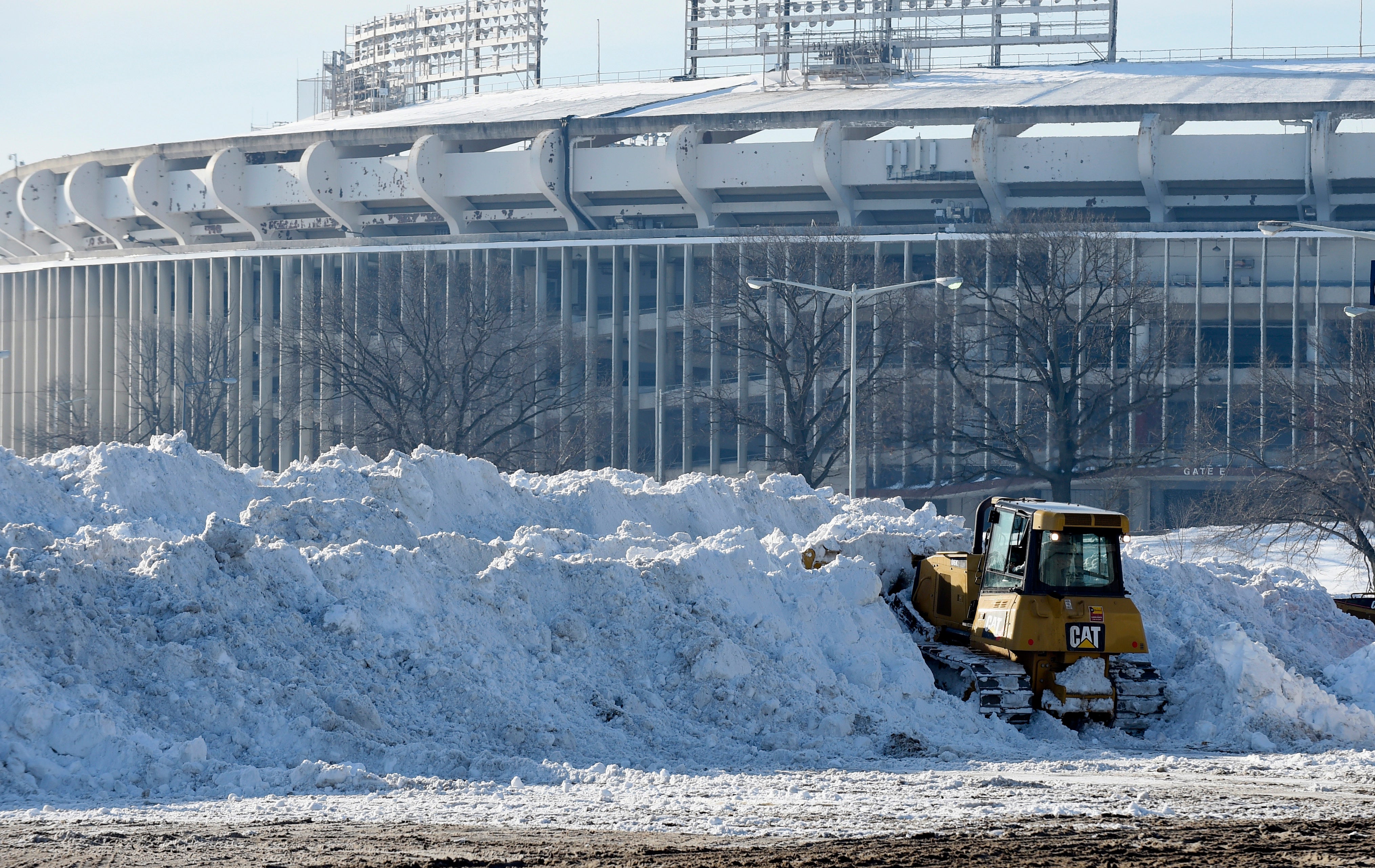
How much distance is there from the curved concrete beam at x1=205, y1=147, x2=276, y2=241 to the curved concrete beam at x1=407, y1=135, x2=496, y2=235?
25.6 feet

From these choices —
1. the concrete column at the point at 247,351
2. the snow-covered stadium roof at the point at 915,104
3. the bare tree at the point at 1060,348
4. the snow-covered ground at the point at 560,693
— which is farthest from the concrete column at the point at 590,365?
the snow-covered ground at the point at 560,693

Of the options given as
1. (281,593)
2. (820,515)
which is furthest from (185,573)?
(820,515)

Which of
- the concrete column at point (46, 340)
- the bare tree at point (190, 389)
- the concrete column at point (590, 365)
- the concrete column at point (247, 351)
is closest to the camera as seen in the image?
the concrete column at point (590, 365)

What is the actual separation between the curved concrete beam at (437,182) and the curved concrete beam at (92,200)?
53.8 feet

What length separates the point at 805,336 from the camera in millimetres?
44531

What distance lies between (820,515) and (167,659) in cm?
1457

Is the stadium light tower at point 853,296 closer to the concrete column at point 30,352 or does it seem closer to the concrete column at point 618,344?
the concrete column at point 618,344

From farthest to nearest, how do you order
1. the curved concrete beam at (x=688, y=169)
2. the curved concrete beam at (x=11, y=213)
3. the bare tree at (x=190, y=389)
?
the curved concrete beam at (x=11, y=213) → the bare tree at (x=190, y=389) → the curved concrete beam at (x=688, y=169)

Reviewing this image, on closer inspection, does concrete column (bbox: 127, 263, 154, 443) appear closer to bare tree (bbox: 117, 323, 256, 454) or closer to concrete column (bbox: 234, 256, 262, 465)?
bare tree (bbox: 117, 323, 256, 454)

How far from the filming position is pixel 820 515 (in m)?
26.6

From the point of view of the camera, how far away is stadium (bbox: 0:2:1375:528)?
5275 cm

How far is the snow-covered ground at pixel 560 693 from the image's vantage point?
482 inches

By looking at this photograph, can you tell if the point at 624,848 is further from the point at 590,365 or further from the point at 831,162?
the point at 831,162

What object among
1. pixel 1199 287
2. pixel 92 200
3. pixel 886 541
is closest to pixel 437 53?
pixel 92 200
